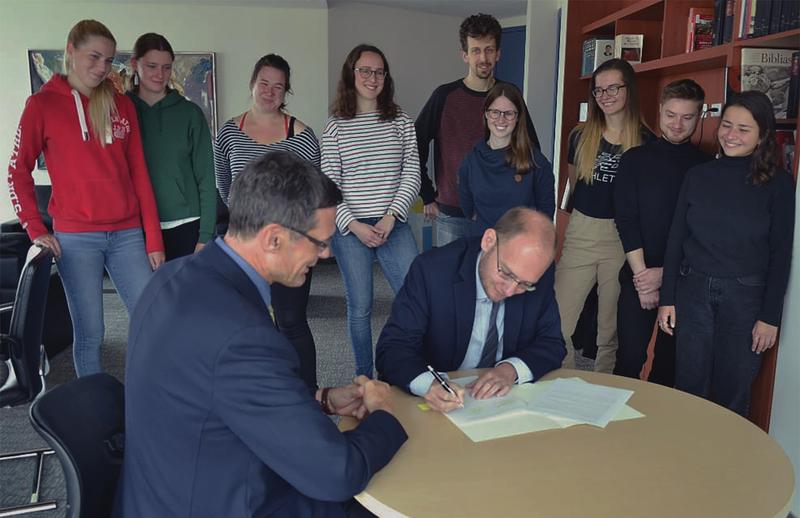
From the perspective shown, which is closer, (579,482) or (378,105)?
(579,482)

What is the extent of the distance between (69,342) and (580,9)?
4222mm

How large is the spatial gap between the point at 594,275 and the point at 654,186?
19.8 inches

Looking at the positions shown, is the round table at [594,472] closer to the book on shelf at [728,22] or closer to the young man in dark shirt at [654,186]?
the young man in dark shirt at [654,186]

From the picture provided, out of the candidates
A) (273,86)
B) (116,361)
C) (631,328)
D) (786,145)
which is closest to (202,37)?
(116,361)

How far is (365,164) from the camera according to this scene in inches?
119

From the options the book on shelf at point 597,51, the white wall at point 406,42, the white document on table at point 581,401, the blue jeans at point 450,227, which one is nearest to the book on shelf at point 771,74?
the blue jeans at point 450,227

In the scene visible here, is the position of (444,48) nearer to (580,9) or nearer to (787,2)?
(580,9)

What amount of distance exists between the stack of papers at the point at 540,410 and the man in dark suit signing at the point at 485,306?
11 centimetres

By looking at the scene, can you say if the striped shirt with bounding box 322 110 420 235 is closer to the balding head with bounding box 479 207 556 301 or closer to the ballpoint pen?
the balding head with bounding box 479 207 556 301

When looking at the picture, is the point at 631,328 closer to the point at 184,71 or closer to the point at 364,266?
the point at 364,266

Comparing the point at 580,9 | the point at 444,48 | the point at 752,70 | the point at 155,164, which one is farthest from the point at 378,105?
the point at 444,48

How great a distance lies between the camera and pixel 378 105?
3.05 m

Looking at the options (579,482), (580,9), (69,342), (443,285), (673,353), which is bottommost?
(69,342)

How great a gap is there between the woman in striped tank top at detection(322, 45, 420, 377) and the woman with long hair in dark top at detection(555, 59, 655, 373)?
2.40ft
